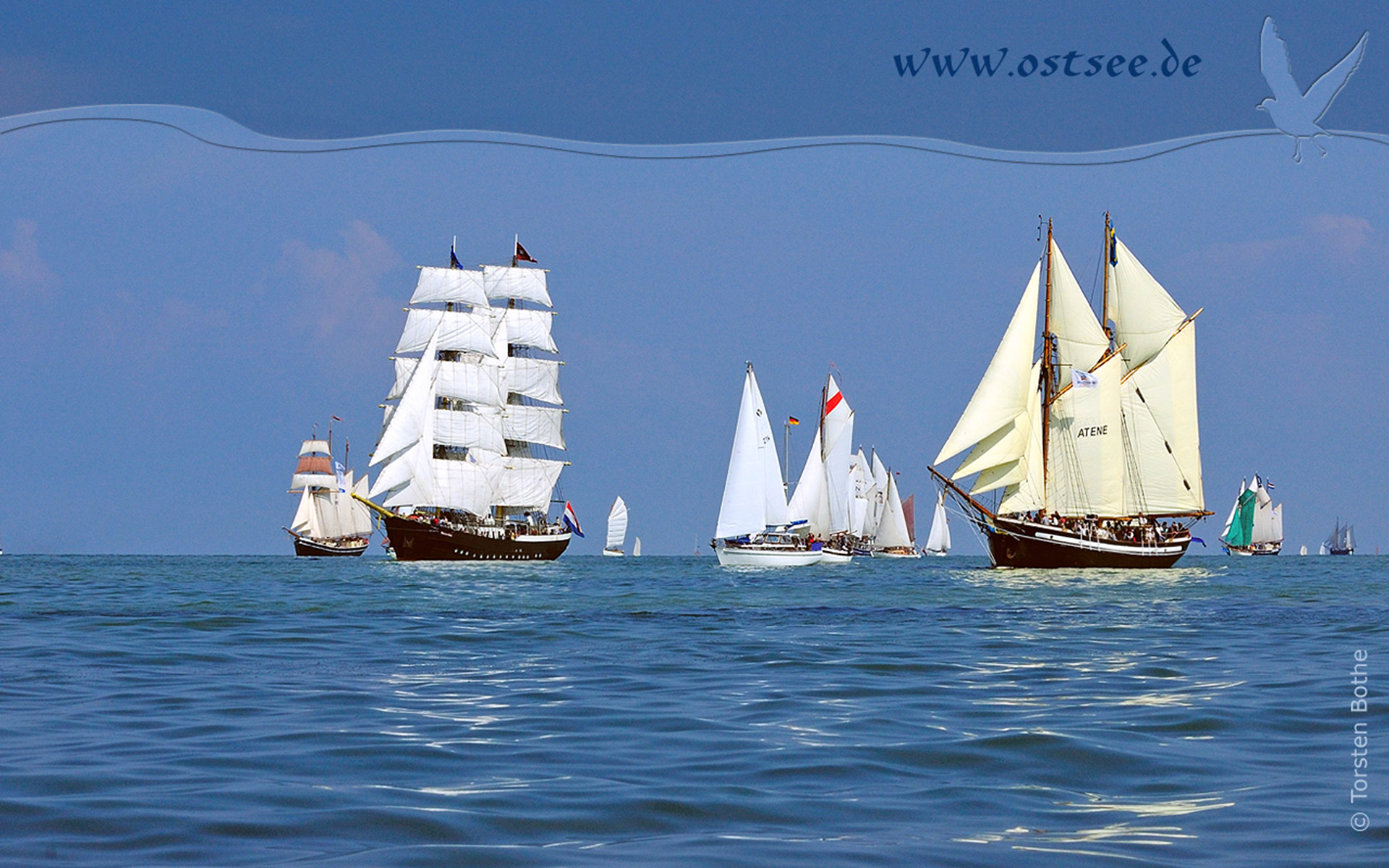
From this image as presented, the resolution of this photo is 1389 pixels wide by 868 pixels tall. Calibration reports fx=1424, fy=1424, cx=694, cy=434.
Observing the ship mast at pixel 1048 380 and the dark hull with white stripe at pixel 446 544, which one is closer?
the ship mast at pixel 1048 380

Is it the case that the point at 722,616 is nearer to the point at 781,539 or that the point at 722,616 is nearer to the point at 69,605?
the point at 69,605

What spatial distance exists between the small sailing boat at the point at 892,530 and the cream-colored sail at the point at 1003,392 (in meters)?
76.4

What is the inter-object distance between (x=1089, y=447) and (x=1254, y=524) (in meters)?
106

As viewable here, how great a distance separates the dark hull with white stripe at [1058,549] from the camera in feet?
259

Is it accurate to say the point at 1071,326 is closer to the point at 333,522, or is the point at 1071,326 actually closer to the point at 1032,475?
the point at 1032,475

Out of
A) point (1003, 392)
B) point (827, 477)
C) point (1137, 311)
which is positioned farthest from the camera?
point (827, 477)

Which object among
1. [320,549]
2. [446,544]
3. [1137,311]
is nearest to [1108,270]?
[1137,311]

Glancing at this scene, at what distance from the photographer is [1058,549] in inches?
3103

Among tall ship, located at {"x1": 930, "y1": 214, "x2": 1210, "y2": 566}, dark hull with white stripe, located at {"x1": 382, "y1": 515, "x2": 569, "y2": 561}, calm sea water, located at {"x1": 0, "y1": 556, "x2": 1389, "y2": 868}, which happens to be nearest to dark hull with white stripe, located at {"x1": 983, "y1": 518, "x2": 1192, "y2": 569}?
tall ship, located at {"x1": 930, "y1": 214, "x2": 1210, "y2": 566}

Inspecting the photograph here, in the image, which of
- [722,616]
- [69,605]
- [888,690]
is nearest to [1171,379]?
[722,616]

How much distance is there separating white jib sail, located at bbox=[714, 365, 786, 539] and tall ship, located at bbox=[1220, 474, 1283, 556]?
331 feet

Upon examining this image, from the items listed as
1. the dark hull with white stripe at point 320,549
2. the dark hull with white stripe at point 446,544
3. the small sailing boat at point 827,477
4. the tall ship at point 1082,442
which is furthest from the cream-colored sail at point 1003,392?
the dark hull with white stripe at point 320,549

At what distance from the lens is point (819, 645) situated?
23.2m

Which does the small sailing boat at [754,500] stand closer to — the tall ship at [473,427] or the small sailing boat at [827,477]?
the small sailing boat at [827,477]
